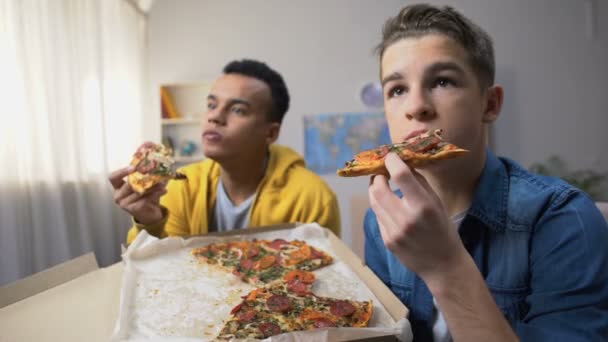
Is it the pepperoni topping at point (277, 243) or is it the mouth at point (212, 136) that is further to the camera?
the mouth at point (212, 136)

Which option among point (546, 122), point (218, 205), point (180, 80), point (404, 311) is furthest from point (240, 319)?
point (546, 122)

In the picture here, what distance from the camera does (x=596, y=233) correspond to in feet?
2.65

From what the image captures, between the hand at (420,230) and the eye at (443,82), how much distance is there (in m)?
0.34

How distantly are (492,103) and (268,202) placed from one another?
1.14 m

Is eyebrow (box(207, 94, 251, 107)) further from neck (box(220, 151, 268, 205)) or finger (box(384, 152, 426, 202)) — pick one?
finger (box(384, 152, 426, 202))

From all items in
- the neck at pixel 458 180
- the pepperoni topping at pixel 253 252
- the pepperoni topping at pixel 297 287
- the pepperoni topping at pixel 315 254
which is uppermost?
the neck at pixel 458 180

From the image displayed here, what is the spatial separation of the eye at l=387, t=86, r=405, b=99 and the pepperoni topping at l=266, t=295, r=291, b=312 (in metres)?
0.64

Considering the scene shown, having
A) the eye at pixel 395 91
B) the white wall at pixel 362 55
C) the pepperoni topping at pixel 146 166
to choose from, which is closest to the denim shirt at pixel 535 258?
the eye at pixel 395 91

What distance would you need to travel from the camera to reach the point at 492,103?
1.06 m

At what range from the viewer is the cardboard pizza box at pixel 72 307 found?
2.85 ft

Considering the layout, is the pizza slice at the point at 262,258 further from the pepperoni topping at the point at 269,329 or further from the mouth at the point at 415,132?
the mouth at the point at 415,132

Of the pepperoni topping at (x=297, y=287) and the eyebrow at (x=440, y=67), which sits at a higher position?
the eyebrow at (x=440, y=67)

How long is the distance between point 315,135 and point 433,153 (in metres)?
3.37

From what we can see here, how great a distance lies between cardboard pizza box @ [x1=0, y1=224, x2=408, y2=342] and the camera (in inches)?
34.2
